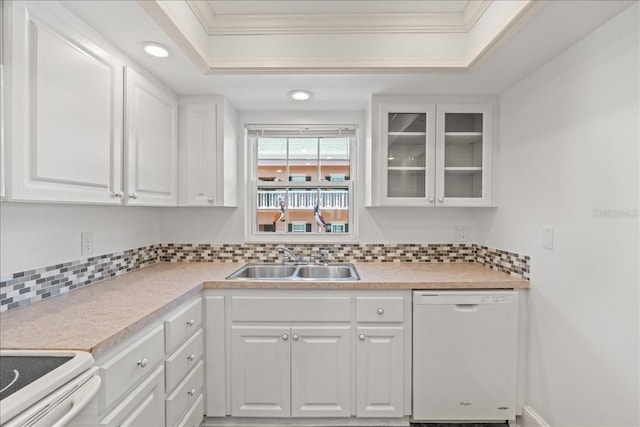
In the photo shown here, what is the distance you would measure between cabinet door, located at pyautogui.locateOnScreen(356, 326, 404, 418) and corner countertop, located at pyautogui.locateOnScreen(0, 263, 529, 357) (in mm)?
284

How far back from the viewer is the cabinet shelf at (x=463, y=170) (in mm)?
2248

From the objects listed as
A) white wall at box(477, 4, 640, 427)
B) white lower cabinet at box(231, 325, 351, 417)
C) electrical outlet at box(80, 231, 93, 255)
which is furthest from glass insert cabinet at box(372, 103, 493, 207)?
electrical outlet at box(80, 231, 93, 255)

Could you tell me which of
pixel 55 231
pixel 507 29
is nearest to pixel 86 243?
pixel 55 231

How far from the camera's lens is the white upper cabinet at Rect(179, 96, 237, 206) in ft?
7.36

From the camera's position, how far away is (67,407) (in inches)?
33.6

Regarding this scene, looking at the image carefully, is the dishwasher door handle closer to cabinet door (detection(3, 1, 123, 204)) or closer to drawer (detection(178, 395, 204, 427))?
drawer (detection(178, 395, 204, 427))

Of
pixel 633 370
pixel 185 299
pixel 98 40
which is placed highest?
pixel 98 40

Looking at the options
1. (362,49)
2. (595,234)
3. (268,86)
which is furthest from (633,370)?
(268,86)

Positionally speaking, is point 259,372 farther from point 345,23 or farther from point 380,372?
point 345,23

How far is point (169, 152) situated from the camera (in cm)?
212

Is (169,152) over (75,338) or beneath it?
over

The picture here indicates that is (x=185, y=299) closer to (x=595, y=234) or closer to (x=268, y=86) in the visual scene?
(x=268, y=86)

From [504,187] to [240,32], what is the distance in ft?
6.42

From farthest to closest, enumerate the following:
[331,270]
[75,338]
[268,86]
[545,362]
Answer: [331,270] → [268,86] → [545,362] → [75,338]
